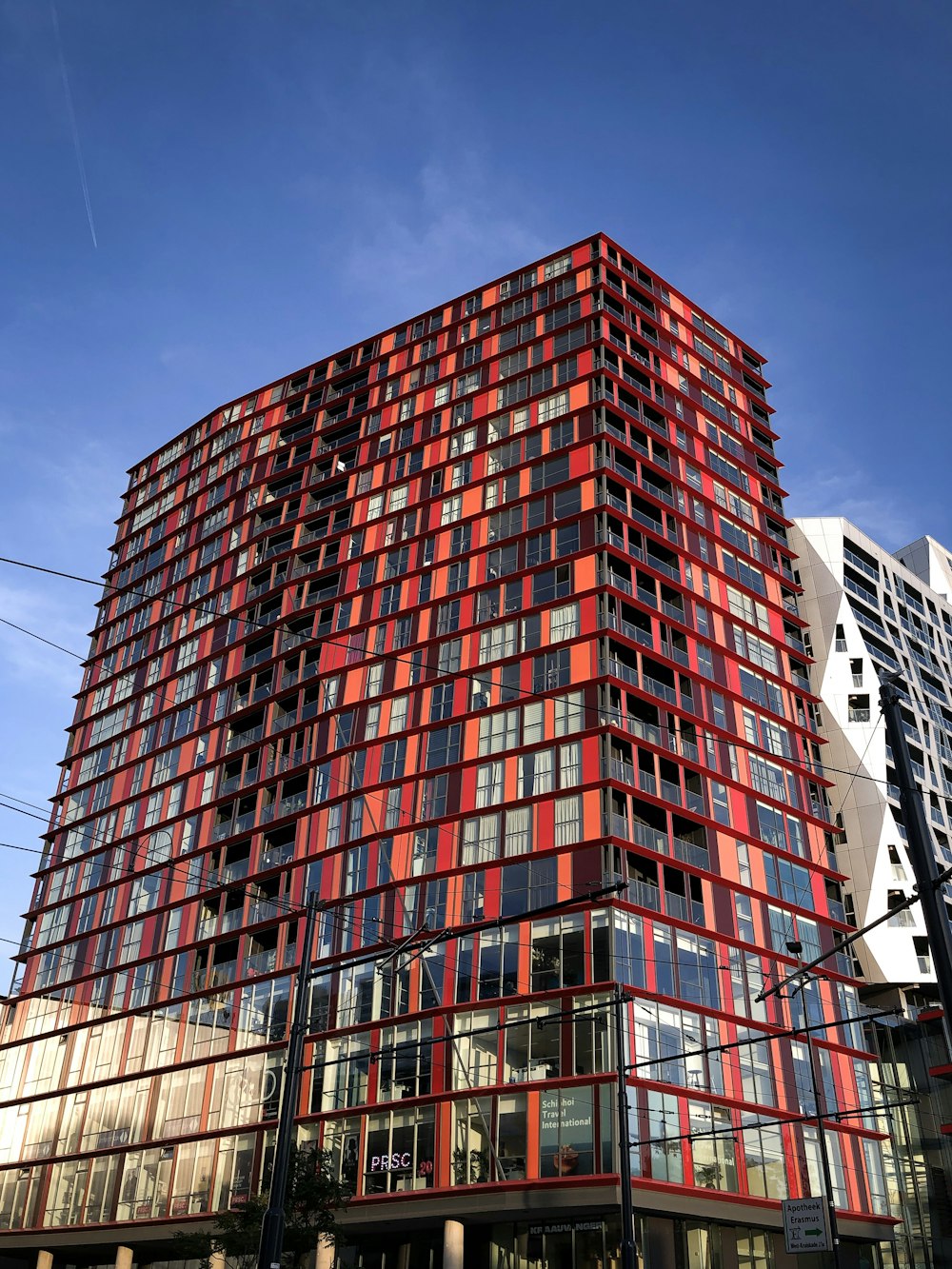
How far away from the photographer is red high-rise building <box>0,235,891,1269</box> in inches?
1781

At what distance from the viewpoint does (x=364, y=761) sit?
192 feet

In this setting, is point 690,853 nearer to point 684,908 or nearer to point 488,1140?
point 684,908

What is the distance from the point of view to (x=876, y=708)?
73062 mm

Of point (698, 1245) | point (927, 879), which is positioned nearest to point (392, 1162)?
point (698, 1245)

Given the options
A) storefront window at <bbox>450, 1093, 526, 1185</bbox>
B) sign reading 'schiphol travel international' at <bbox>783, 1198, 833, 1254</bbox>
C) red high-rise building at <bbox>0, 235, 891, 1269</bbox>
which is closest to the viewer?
sign reading 'schiphol travel international' at <bbox>783, 1198, 833, 1254</bbox>

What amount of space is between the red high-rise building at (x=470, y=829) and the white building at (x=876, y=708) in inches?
288

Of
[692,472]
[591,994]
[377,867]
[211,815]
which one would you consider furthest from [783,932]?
[211,815]

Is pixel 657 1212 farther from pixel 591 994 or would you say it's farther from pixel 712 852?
pixel 712 852

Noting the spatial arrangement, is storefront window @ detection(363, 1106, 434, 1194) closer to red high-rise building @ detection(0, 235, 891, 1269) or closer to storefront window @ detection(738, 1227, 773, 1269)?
red high-rise building @ detection(0, 235, 891, 1269)

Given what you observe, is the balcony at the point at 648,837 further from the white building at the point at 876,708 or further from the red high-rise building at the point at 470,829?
the white building at the point at 876,708

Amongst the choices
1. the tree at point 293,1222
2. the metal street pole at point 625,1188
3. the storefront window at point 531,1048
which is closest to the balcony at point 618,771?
the storefront window at point 531,1048

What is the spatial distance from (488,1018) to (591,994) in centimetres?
468

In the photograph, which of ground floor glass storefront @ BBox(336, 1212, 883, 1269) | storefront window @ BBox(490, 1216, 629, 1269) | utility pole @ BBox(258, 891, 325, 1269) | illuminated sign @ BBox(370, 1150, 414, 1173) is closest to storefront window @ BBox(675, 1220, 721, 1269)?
ground floor glass storefront @ BBox(336, 1212, 883, 1269)

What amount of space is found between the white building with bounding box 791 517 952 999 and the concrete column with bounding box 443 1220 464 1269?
29744 millimetres
